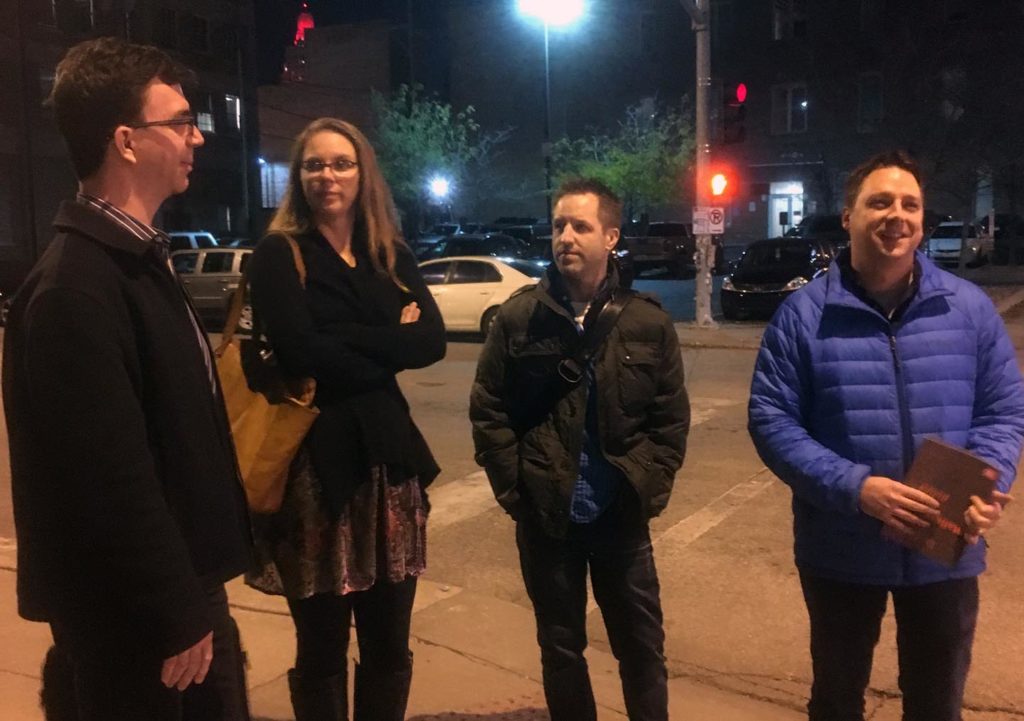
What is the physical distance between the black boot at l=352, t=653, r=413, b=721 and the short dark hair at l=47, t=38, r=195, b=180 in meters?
1.70

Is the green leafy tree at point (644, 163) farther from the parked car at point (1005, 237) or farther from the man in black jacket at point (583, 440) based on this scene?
the man in black jacket at point (583, 440)

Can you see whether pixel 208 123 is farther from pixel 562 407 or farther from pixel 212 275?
pixel 562 407

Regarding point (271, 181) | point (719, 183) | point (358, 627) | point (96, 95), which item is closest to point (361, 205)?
point (96, 95)

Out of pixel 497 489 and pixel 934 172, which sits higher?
pixel 934 172

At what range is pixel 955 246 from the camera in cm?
3077

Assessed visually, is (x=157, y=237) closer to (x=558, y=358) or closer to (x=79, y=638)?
(x=79, y=638)

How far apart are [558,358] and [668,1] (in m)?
40.4

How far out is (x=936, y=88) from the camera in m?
33.8

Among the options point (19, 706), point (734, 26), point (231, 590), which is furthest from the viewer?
point (734, 26)

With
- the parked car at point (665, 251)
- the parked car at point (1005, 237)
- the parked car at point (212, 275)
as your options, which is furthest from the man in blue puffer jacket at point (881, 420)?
the parked car at point (1005, 237)

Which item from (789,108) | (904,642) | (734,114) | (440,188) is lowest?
(904,642)

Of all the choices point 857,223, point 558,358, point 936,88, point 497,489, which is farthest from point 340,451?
point 936,88

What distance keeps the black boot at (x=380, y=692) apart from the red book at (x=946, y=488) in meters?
1.51

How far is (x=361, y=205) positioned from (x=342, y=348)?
1.68 ft
